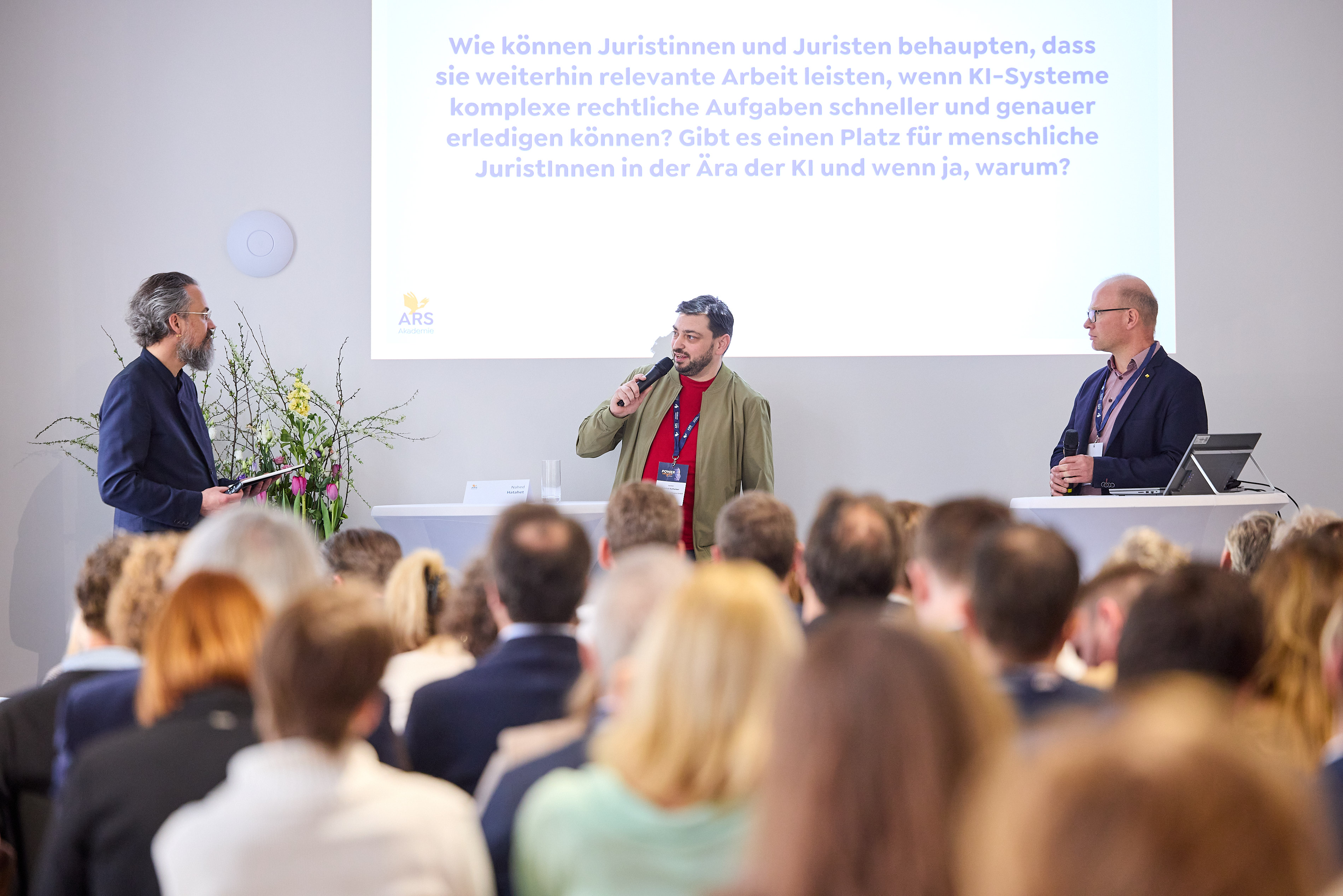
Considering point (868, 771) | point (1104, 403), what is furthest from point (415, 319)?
point (868, 771)

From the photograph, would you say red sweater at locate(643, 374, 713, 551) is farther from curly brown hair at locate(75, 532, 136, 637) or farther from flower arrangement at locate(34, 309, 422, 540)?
curly brown hair at locate(75, 532, 136, 637)

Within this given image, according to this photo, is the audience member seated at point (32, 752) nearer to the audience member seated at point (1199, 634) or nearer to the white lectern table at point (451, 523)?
the audience member seated at point (1199, 634)

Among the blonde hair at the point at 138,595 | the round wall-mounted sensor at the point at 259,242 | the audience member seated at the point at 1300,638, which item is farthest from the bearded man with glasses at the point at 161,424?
the audience member seated at the point at 1300,638

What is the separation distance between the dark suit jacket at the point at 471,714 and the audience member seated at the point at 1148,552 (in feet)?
4.07

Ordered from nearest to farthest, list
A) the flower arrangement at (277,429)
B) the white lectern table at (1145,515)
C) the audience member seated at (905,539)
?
the audience member seated at (905,539) < the white lectern table at (1145,515) < the flower arrangement at (277,429)

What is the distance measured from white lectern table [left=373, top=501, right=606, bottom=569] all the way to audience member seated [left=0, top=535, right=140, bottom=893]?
7.48ft

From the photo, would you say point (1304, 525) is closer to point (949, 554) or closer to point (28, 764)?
point (949, 554)

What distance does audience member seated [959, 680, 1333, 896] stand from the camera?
1.70 ft

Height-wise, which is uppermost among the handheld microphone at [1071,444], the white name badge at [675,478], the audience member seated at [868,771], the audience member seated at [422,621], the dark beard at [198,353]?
the dark beard at [198,353]

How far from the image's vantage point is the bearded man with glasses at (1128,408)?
13.8 feet

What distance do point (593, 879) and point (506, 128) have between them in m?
4.29

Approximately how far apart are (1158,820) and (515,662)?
4.78 ft

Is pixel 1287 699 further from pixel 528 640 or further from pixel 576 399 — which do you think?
pixel 576 399

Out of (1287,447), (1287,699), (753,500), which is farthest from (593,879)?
(1287,447)
